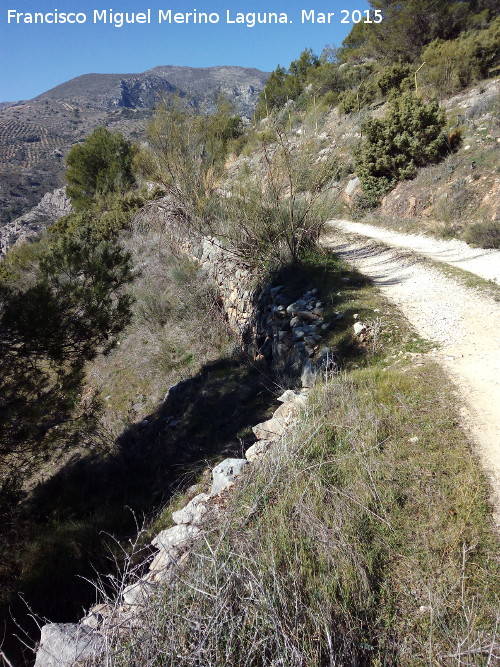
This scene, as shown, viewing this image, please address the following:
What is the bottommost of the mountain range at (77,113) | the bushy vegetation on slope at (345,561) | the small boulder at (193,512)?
the small boulder at (193,512)

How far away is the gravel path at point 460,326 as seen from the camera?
335cm

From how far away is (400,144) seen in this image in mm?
12250

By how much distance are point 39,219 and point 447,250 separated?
4983 cm

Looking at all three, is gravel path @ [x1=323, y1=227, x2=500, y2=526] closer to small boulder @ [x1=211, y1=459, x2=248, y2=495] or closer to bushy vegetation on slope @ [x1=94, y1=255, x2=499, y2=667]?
bushy vegetation on slope @ [x1=94, y1=255, x2=499, y2=667]

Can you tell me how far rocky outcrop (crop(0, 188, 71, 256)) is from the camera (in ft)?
133

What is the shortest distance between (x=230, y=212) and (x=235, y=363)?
342 centimetres

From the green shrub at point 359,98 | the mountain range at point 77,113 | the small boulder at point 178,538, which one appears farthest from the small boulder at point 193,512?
the green shrub at point 359,98

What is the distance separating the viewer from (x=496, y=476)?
9.26 feet

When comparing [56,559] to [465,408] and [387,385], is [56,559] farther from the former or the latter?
[465,408]

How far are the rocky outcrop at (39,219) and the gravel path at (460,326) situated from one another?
39253 millimetres

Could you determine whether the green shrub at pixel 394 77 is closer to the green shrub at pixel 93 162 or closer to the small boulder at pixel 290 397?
the green shrub at pixel 93 162

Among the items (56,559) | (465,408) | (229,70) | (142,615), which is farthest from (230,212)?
(229,70)

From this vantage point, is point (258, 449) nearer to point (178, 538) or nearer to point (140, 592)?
point (178, 538)

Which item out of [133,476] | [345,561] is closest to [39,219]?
[133,476]
